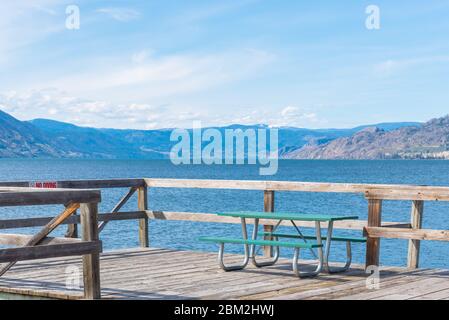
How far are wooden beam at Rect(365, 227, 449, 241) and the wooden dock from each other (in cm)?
50

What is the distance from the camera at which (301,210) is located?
57.8 meters

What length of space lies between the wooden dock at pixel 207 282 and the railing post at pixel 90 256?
203 millimetres

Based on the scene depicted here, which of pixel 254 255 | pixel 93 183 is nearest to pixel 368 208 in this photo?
pixel 254 255

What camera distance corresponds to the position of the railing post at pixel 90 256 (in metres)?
7.35

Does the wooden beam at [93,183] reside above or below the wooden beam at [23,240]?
above

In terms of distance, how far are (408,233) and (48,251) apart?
4.60 metres

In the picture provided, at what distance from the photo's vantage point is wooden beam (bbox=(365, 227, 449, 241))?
902cm

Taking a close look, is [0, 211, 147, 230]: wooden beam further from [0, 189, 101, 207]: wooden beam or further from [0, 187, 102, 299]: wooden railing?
[0, 189, 101, 207]: wooden beam

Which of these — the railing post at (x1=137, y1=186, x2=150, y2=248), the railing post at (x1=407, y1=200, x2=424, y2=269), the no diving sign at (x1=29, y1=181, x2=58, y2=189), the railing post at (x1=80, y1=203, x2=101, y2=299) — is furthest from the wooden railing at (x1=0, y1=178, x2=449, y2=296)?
the railing post at (x1=80, y1=203, x2=101, y2=299)

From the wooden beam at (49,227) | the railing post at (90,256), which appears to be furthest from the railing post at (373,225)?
the wooden beam at (49,227)

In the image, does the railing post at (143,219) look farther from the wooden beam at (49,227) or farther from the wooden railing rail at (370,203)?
the wooden beam at (49,227)

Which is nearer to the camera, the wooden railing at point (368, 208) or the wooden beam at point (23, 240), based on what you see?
the wooden beam at point (23, 240)
